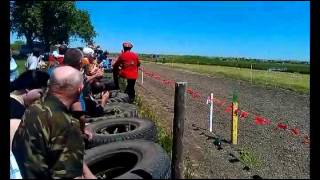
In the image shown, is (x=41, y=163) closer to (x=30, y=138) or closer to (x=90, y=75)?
(x=30, y=138)

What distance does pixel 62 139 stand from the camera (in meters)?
4.70

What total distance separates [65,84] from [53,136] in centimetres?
49

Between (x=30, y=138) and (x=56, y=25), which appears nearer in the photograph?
(x=30, y=138)

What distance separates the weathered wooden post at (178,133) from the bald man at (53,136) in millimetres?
1567

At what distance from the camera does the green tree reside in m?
73.2

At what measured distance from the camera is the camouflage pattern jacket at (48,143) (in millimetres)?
→ 4637

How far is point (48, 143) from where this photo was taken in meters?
4.65

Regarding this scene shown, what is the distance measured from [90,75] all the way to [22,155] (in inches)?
239

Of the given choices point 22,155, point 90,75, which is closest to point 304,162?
point 90,75

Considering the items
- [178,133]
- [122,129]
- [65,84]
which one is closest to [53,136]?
[65,84]

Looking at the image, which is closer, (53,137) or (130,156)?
(53,137)

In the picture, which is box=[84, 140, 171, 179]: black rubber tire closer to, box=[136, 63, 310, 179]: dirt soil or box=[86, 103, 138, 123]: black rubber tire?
box=[136, 63, 310, 179]: dirt soil

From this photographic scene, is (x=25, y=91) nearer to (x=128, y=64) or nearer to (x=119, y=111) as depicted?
(x=119, y=111)

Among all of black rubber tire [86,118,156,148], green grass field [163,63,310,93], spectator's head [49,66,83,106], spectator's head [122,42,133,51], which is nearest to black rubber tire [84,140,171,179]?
black rubber tire [86,118,156,148]
